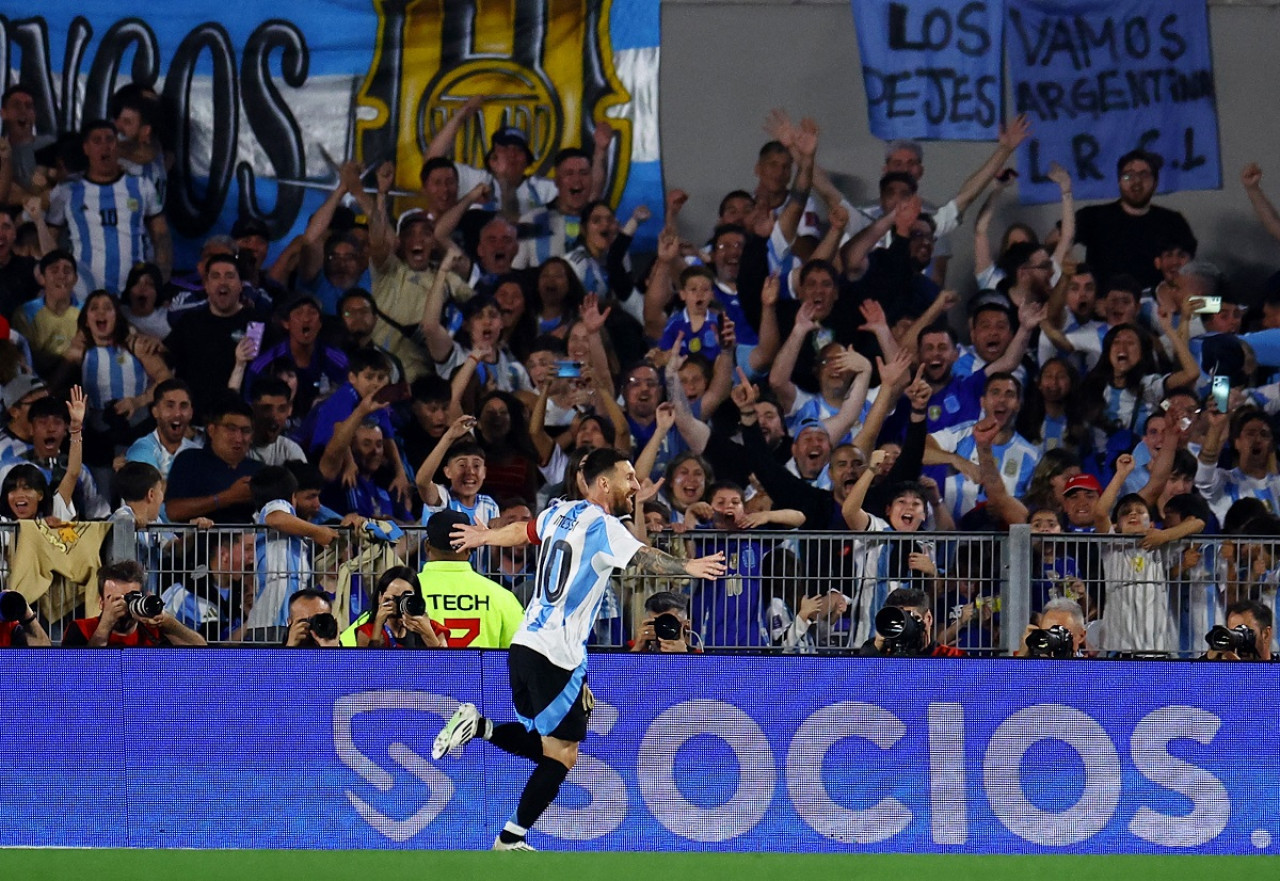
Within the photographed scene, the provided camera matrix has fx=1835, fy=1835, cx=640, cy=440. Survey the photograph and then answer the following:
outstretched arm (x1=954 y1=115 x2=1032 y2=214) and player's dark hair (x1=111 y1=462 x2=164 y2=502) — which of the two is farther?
outstretched arm (x1=954 y1=115 x2=1032 y2=214)

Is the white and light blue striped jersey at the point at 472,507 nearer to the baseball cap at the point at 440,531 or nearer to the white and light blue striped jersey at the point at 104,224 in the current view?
the baseball cap at the point at 440,531

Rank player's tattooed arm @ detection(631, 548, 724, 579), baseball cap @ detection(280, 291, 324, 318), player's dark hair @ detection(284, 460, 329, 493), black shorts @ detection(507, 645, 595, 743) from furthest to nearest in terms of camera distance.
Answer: baseball cap @ detection(280, 291, 324, 318), player's dark hair @ detection(284, 460, 329, 493), black shorts @ detection(507, 645, 595, 743), player's tattooed arm @ detection(631, 548, 724, 579)

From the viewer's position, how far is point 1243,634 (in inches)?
377

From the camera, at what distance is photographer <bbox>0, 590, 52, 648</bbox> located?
9453 mm

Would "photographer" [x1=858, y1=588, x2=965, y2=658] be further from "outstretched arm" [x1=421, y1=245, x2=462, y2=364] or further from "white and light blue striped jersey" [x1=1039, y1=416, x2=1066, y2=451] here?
"outstretched arm" [x1=421, y1=245, x2=462, y2=364]

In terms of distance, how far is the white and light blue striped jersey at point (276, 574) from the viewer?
10648mm

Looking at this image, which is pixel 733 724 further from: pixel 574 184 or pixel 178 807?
pixel 574 184

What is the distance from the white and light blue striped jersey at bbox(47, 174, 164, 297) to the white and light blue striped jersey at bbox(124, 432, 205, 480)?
2340 mm

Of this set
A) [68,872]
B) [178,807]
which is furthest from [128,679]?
[68,872]

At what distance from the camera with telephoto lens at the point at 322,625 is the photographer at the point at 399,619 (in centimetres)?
18

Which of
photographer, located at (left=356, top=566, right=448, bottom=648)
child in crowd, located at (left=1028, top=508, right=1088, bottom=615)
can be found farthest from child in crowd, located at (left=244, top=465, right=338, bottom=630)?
child in crowd, located at (left=1028, top=508, right=1088, bottom=615)

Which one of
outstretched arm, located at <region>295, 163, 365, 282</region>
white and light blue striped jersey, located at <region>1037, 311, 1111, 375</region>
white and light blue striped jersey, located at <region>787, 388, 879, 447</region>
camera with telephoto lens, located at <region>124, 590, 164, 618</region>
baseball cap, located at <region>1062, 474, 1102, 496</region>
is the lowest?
camera with telephoto lens, located at <region>124, 590, 164, 618</region>

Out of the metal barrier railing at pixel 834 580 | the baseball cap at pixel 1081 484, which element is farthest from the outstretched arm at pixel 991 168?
the metal barrier railing at pixel 834 580

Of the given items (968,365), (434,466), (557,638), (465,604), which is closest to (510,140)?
(968,365)
